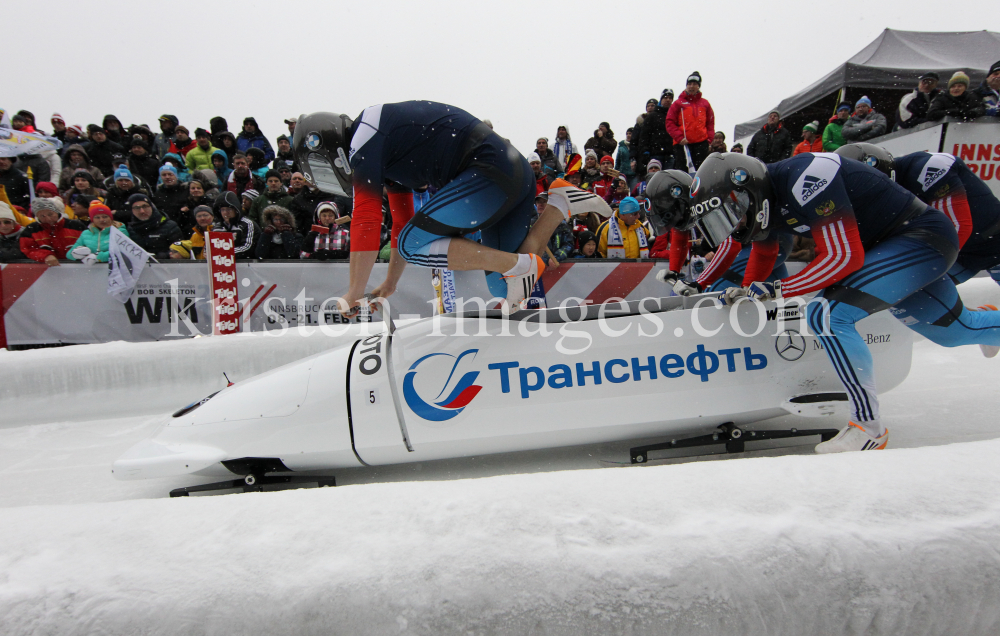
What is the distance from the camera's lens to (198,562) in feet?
3.11

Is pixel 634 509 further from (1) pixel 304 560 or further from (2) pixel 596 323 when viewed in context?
(2) pixel 596 323

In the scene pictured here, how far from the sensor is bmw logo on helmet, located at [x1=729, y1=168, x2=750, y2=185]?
83.3 inches

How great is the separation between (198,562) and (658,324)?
1678 millimetres

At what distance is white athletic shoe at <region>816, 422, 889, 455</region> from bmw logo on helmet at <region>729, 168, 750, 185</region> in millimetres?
1011

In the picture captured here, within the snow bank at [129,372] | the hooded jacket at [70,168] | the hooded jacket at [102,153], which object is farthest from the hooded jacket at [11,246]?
the hooded jacket at [102,153]

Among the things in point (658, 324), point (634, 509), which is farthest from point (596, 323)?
point (634, 509)

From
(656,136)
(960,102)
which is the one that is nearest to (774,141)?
(656,136)

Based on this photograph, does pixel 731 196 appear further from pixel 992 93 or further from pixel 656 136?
pixel 656 136

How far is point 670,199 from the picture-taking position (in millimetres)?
2357

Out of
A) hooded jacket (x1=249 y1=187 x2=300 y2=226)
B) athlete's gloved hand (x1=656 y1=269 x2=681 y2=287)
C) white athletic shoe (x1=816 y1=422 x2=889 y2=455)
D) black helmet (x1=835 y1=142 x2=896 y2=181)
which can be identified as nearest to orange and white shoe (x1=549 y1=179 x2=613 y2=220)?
athlete's gloved hand (x1=656 y1=269 x2=681 y2=287)

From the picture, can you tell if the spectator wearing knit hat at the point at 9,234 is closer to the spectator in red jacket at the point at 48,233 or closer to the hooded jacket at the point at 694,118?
the spectator in red jacket at the point at 48,233

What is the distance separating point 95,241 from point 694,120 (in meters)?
7.06

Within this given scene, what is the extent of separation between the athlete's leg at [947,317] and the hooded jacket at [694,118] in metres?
5.58

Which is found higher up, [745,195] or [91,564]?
[745,195]
